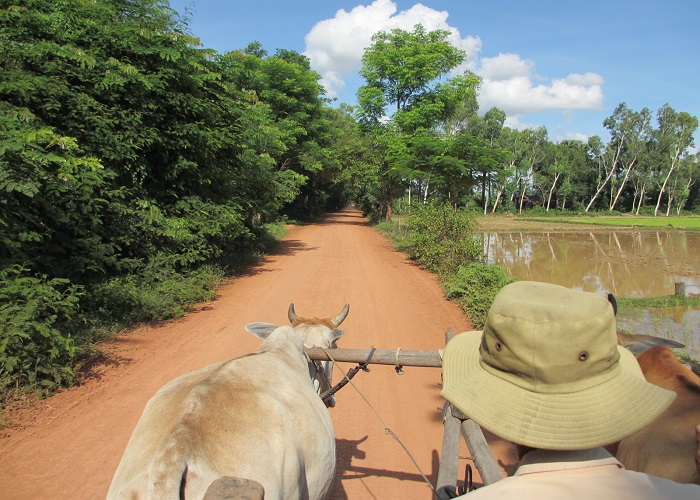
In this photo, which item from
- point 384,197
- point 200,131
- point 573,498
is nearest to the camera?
point 573,498

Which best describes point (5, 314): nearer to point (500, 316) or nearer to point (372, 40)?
point (500, 316)

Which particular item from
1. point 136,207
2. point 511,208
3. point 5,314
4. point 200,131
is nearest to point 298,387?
point 5,314

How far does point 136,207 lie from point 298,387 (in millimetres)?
7596

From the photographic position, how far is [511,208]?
61.1 meters

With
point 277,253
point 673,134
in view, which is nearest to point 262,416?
point 277,253

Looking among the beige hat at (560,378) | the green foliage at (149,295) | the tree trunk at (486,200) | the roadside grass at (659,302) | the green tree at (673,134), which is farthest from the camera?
the tree trunk at (486,200)

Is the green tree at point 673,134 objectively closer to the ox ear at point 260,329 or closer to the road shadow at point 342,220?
the road shadow at point 342,220

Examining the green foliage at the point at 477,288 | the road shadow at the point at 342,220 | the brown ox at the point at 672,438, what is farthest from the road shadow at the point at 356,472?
the road shadow at the point at 342,220

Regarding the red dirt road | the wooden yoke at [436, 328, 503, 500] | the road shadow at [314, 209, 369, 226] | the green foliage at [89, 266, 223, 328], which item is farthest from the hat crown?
the road shadow at [314, 209, 369, 226]

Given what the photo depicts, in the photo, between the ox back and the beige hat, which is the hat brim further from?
the ox back

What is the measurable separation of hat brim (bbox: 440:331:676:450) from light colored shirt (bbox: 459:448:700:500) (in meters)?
0.06

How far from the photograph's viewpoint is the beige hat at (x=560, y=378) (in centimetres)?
121

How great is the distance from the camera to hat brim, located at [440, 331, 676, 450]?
3.97 ft

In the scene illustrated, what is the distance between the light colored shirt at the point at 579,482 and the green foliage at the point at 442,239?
11.7 m
